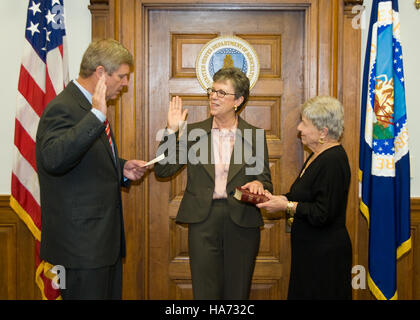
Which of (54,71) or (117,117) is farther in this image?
(117,117)

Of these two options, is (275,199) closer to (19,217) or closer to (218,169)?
(218,169)

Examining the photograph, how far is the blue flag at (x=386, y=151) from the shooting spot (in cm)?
285

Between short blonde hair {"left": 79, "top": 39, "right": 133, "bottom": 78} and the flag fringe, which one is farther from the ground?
short blonde hair {"left": 79, "top": 39, "right": 133, "bottom": 78}

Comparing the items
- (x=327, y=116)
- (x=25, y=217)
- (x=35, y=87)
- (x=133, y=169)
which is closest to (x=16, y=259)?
(x=25, y=217)

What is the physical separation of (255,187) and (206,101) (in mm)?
1013

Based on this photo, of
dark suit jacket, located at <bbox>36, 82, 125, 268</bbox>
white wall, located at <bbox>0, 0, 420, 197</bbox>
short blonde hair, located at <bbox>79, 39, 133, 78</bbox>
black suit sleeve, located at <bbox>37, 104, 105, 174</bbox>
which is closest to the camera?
black suit sleeve, located at <bbox>37, 104, 105, 174</bbox>

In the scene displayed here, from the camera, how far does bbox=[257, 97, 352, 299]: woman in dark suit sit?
2.34 m

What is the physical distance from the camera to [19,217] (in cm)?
317

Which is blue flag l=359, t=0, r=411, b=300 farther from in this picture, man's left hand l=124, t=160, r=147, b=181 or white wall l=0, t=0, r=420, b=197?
man's left hand l=124, t=160, r=147, b=181

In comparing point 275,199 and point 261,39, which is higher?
point 261,39

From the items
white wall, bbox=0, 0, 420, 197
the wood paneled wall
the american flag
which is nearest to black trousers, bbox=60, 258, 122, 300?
the american flag

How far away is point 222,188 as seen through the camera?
2562 millimetres
